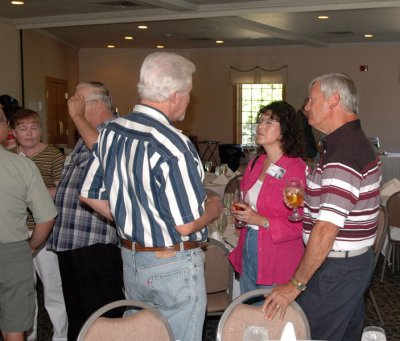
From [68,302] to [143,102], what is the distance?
1.66 m

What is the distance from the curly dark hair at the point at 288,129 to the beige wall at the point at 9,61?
837cm

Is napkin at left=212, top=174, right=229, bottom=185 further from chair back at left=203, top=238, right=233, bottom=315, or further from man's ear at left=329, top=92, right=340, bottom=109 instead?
man's ear at left=329, top=92, right=340, bottom=109

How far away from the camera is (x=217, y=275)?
3377mm

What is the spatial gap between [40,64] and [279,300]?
1047cm

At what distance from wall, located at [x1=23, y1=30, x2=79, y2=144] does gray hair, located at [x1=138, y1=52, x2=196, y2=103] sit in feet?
31.5

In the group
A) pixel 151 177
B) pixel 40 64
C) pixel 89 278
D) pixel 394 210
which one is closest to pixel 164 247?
pixel 151 177

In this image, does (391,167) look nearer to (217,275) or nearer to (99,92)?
(217,275)

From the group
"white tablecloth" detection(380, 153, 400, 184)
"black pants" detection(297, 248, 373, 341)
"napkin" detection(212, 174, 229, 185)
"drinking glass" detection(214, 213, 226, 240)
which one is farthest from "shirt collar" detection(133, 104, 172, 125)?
"white tablecloth" detection(380, 153, 400, 184)

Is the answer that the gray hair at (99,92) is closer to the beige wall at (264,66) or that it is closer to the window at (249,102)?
the beige wall at (264,66)

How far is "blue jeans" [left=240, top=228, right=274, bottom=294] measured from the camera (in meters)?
2.85

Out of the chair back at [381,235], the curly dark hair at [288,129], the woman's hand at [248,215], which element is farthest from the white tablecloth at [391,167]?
the woman's hand at [248,215]

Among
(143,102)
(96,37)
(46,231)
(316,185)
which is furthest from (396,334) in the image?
(96,37)

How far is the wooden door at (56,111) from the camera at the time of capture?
12234 mm

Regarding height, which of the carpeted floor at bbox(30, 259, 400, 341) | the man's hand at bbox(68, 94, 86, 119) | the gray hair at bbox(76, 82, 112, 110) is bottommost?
the carpeted floor at bbox(30, 259, 400, 341)
